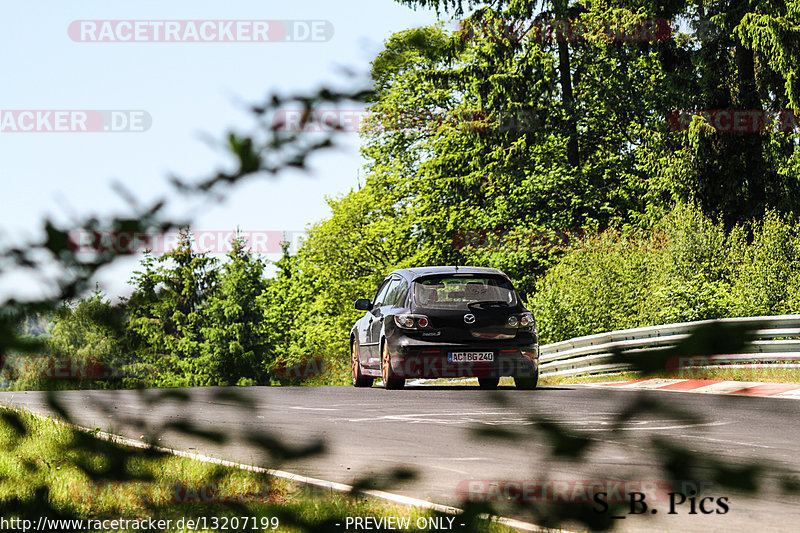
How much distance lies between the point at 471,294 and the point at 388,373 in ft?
5.37

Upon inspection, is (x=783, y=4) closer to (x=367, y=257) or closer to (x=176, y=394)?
(x=367, y=257)

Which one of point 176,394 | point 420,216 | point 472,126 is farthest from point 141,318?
point 420,216

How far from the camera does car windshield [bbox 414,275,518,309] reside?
13945 mm

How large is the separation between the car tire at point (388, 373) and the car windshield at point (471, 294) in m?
0.89

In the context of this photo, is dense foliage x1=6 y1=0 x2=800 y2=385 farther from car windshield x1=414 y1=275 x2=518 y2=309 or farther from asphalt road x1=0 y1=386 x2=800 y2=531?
asphalt road x1=0 y1=386 x2=800 y2=531

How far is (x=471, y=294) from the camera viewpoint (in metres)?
14.5

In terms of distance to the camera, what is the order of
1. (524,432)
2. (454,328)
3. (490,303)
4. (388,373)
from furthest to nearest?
(388,373) → (490,303) → (454,328) → (524,432)

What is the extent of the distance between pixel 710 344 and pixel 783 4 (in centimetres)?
2981

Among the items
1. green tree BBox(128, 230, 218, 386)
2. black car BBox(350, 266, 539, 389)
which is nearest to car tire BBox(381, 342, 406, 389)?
black car BBox(350, 266, 539, 389)

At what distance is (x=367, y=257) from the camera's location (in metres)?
47.3

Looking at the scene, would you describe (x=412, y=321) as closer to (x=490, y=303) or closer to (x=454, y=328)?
(x=454, y=328)
